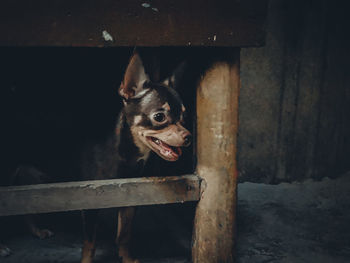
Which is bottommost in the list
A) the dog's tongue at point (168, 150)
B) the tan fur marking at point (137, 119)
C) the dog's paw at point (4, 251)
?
the dog's paw at point (4, 251)

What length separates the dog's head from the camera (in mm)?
2461

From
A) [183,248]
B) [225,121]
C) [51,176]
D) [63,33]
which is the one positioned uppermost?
[63,33]

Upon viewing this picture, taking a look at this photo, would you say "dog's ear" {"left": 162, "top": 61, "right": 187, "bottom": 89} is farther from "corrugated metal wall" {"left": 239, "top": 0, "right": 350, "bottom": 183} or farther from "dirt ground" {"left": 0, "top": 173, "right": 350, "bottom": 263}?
"corrugated metal wall" {"left": 239, "top": 0, "right": 350, "bottom": 183}

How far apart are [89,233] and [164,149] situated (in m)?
0.79

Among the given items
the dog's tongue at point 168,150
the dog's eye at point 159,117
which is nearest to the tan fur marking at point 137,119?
the dog's eye at point 159,117

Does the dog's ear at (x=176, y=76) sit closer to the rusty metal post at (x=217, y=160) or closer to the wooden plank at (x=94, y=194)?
the rusty metal post at (x=217, y=160)

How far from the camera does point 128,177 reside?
2.69 m

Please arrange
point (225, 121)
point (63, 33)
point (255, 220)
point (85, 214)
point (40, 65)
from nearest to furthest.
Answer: point (63, 33)
point (225, 121)
point (85, 214)
point (40, 65)
point (255, 220)

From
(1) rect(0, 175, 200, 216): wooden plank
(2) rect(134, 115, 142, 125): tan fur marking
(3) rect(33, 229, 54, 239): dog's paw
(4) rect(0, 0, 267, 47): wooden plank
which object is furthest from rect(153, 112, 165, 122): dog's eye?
(3) rect(33, 229, 54, 239): dog's paw

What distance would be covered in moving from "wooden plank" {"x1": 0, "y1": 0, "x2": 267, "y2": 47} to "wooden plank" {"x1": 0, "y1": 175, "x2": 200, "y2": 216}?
33.4 inches

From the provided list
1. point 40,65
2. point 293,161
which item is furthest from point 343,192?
point 40,65

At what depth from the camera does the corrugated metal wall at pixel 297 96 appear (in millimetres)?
3938

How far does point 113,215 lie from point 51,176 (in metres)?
0.93

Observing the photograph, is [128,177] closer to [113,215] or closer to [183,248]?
[183,248]
